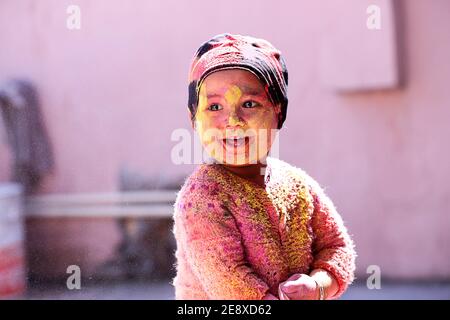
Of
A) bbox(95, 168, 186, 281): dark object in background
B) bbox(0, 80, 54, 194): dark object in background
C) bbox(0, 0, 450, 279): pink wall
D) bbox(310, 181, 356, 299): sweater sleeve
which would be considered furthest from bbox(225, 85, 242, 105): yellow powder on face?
bbox(0, 80, 54, 194): dark object in background

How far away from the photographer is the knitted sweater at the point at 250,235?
3.87 feet

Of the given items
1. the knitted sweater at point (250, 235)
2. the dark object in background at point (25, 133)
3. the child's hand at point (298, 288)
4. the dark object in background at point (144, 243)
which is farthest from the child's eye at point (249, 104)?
the dark object in background at point (25, 133)

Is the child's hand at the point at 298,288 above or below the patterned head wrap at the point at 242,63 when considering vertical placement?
below

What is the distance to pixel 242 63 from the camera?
1.20 m

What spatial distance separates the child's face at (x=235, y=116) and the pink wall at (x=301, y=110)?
2.18 metres

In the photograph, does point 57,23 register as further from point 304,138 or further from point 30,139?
point 304,138

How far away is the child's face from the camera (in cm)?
121

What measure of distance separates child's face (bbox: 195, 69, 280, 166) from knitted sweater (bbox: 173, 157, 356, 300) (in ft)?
0.17

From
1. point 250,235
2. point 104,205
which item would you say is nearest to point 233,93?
point 250,235

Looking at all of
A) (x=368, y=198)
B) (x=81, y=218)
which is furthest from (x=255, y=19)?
(x=81, y=218)

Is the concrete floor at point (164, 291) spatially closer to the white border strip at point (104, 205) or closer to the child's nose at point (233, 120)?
the white border strip at point (104, 205)

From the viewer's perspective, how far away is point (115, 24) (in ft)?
11.4

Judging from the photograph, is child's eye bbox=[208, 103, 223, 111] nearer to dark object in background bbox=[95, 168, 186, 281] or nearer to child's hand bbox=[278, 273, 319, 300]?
child's hand bbox=[278, 273, 319, 300]

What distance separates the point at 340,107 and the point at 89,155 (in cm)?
125
